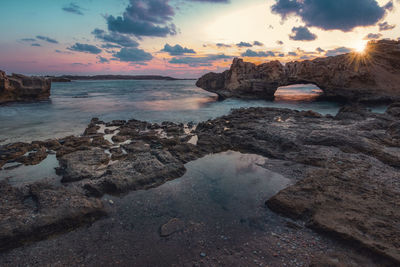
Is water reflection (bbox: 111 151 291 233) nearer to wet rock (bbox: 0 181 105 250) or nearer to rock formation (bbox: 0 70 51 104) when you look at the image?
wet rock (bbox: 0 181 105 250)

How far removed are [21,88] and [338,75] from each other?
4654 centimetres

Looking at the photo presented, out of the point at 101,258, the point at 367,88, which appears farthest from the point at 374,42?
the point at 101,258

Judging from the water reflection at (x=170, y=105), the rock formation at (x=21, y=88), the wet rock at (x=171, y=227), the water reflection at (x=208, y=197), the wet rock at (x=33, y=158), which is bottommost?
the wet rock at (x=171, y=227)

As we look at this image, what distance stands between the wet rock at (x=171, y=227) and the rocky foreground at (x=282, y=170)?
184 cm

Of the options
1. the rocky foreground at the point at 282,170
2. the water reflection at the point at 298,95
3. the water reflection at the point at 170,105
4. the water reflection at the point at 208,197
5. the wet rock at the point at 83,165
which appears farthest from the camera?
the water reflection at the point at 298,95

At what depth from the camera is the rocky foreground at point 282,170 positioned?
4.82 m

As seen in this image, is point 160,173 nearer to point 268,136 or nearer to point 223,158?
point 223,158

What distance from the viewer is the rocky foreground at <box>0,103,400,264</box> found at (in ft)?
15.8

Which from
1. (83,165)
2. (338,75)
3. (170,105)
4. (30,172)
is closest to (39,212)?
(83,165)

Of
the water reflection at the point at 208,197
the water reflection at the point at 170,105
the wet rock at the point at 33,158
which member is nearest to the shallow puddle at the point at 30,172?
the wet rock at the point at 33,158

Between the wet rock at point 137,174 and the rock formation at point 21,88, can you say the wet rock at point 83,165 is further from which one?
the rock formation at point 21,88

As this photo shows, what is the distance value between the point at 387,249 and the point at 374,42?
32869 millimetres

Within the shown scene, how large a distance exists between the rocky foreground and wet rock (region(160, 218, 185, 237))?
72.3 inches

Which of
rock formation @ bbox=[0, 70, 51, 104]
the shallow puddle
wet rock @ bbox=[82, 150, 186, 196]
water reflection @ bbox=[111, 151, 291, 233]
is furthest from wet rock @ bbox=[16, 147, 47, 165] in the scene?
rock formation @ bbox=[0, 70, 51, 104]
